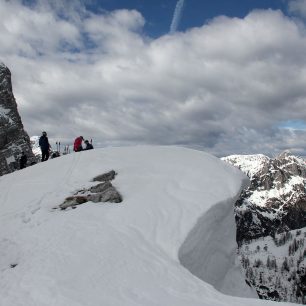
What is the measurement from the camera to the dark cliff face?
173ft

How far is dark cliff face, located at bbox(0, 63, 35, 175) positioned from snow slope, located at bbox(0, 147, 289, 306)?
83.3ft

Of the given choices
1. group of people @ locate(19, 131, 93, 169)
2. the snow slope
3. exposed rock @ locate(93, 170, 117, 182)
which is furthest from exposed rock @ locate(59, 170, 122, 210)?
group of people @ locate(19, 131, 93, 169)

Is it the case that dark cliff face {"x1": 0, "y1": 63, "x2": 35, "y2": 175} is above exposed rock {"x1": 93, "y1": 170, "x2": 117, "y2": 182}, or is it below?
above

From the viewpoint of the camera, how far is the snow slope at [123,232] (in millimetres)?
12289

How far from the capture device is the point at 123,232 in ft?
55.3

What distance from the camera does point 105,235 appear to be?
16.4m

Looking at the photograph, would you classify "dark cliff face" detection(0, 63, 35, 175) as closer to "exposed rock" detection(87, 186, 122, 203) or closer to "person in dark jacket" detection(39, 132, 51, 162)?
"person in dark jacket" detection(39, 132, 51, 162)

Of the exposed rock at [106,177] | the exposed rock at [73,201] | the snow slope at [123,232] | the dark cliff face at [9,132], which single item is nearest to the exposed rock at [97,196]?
the exposed rock at [73,201]

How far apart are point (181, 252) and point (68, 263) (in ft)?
16.0

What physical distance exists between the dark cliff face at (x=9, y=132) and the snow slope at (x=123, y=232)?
999 inches

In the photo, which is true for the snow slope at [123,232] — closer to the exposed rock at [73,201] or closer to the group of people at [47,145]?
the exposed rock at [73,201]

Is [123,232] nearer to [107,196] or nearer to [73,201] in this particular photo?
[107,196]

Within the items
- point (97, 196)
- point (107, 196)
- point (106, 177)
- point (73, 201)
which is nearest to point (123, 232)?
point (107, 196)

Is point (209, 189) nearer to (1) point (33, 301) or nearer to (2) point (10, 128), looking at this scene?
(1) point (33, 301)
